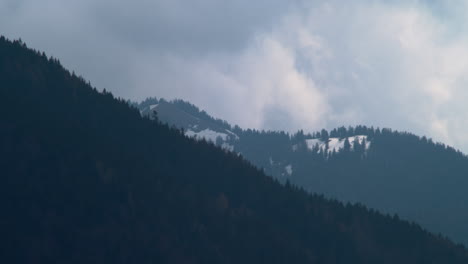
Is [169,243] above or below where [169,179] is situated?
below

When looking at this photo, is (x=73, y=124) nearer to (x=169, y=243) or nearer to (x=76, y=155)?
(x=76, y=155)

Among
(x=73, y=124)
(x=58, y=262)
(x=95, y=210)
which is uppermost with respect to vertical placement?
(x=73, y=124)

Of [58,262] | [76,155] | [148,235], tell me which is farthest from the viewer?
[76,155]

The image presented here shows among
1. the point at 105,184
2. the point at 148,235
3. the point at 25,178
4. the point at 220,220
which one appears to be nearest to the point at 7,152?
the point at 25,178

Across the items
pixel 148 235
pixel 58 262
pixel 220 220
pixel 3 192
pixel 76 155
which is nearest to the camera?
pixel 58 262

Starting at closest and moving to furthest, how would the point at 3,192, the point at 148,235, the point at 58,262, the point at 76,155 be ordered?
the point at 58,262 → the point at 3,192 → the point at 148,235 → the point at 76,155

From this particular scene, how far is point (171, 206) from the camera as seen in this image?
7210 inches

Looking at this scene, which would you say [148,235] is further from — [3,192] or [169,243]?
[3,192]

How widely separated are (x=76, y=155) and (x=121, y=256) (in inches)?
1255

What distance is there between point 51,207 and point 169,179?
43.8 m

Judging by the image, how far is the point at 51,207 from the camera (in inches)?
6201

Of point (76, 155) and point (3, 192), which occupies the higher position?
point (76, 155)

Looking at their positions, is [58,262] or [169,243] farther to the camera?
[169,243]

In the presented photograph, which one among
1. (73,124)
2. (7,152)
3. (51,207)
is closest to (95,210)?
(51,207)
